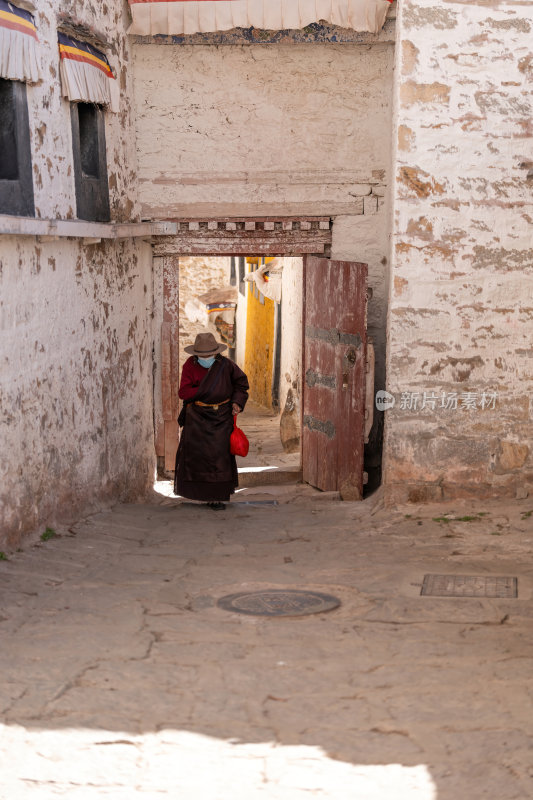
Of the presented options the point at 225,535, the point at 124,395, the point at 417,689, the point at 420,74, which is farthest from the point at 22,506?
the point at 420,74

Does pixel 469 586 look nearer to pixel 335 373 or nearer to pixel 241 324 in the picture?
pixel 335 373

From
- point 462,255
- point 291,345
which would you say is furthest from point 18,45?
point 291,345

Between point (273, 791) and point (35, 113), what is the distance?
4.56 meters

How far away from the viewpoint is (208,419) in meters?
7.75

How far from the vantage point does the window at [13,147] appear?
5785mm

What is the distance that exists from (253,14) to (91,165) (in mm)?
1917

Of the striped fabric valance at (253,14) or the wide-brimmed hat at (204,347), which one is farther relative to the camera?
the striped fabric valance at (253,14)

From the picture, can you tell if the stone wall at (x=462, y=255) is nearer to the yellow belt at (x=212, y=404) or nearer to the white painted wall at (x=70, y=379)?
the yellow belt at (x=212, y=404)

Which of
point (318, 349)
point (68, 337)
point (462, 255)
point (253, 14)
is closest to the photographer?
point (68, 337)

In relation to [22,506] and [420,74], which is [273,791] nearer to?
[22,506]

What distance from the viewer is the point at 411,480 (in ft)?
22.9

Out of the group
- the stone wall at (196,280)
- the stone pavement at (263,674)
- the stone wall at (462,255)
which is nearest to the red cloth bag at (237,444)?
the stone wall at (462,255)

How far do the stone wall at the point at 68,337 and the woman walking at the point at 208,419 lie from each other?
544mm

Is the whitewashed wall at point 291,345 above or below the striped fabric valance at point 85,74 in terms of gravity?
below
